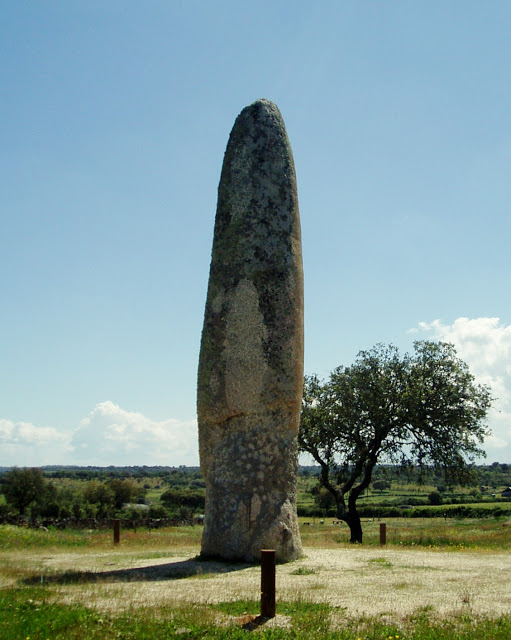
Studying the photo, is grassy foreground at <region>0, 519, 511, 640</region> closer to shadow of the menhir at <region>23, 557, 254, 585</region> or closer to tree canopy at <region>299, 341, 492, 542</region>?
shadow of the menhir at <region>23, 557, 254, 585</region>

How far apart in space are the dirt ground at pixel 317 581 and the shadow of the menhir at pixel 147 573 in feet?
0.05

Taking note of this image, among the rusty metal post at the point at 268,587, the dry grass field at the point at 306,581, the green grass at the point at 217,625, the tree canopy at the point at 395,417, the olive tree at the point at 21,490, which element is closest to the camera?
the green grass at the point at 217,625

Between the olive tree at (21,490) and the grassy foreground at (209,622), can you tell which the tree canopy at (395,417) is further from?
the olive tree at (21,490)

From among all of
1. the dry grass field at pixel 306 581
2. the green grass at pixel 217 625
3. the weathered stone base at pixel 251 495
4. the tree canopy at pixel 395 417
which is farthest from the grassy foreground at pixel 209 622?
the tree canopy at pixel 395 417

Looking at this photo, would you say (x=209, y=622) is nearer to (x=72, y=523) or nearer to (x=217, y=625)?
(x=217, y=625)

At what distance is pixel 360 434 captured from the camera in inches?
974

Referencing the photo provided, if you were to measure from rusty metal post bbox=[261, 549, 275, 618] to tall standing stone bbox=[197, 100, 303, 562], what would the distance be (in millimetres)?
3833

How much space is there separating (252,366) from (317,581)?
3.99 metres

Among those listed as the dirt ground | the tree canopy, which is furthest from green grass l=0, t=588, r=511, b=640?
the tree canopy

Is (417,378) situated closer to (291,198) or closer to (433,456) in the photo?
(433,456)

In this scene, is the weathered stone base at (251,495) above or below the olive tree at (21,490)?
above

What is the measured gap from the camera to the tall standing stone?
444 inches

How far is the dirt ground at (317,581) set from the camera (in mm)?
7840

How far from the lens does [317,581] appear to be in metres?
9.47
